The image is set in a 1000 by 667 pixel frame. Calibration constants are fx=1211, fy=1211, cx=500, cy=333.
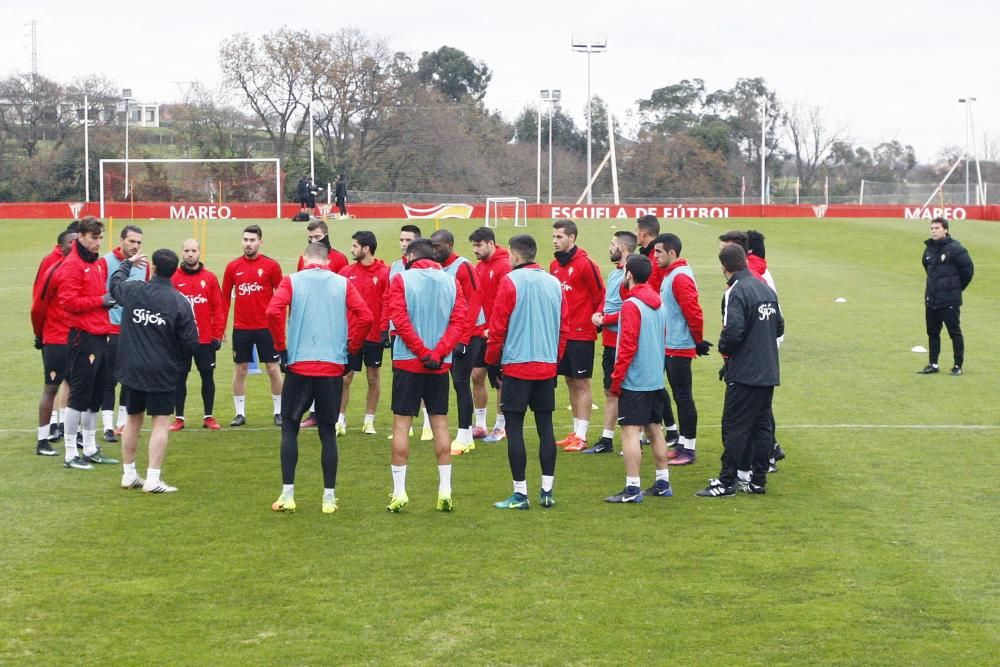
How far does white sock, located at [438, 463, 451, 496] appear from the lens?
9.02 m

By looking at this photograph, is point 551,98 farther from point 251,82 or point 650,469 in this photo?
point 650,469

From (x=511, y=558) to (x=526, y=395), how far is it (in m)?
1.58

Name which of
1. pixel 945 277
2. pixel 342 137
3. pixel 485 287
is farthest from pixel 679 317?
pixel 342 137

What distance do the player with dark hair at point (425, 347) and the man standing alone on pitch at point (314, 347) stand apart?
392 mm

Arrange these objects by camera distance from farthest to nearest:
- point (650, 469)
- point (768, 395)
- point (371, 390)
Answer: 1. point (371, 390)
2. point (650, 469)
3. point (768, 395)

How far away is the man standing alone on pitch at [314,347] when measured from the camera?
886 cm

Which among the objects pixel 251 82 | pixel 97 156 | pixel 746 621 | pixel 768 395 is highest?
pixel 251 82

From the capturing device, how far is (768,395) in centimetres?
964

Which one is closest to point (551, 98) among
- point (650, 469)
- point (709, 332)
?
point (709, 332)

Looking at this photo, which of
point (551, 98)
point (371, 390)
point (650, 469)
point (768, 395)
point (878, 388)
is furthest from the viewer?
point (551, 98)

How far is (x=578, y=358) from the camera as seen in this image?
11086 mm

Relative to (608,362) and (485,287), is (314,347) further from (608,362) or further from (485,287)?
(608,362)

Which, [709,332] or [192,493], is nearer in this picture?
[192,493]

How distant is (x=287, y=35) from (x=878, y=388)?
2544 inches
